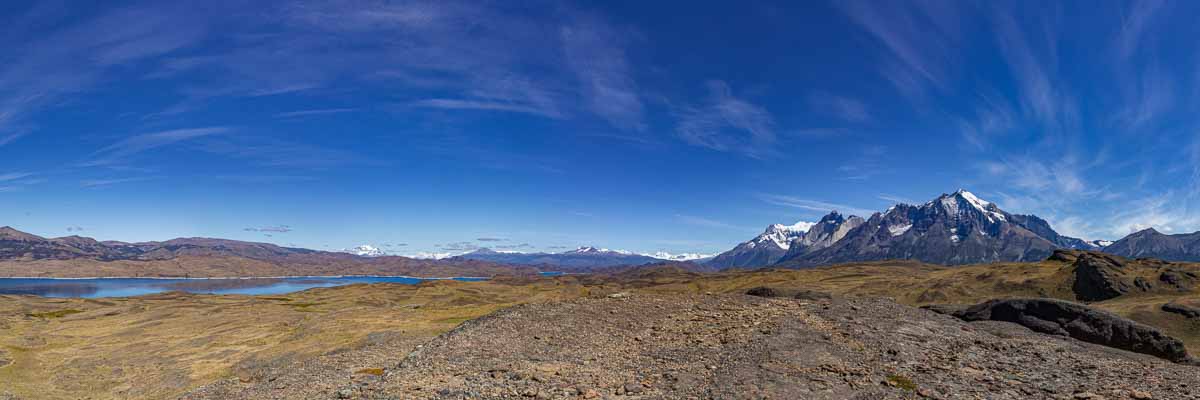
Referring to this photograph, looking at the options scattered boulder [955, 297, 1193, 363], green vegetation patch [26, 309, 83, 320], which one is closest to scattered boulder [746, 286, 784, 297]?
scattered boulder [955, 297, 1193, 363]

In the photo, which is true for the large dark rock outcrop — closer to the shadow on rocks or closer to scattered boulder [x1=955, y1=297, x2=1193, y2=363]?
scattered boulder [x1=955, y1=297, x2=1193, y2=363]

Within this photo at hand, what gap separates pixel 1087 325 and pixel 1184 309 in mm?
26677

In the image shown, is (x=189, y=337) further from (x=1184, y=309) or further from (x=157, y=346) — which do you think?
(x=1184, y=309)

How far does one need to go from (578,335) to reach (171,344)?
5602cm

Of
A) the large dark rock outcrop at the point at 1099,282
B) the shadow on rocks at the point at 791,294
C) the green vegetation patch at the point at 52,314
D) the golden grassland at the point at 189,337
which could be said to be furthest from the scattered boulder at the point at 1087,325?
the green vegetation patch at the point at 52,314

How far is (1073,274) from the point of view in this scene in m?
104

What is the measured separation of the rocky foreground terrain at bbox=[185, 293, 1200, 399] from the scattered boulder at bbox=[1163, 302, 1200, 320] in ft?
88.0

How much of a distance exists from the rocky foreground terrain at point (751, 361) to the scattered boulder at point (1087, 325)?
1602mm

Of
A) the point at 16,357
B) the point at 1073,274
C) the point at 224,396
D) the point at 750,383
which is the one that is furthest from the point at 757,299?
the point at 1073,274

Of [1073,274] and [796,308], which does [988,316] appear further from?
[1073,274]

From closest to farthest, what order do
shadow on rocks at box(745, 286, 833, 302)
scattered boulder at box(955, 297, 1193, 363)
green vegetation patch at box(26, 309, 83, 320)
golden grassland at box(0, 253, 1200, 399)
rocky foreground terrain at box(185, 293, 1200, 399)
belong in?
rocky foreground terrain at box(185, 293, 1200, 399) < scattered boulder at box(955, 297, 1193, 363) < shadow on rocks at box(745, 286, 833, 302) < golden grassland at box(0, 253, 1200, 399) < green vegetation patch at box(26, 309, 83, 320)

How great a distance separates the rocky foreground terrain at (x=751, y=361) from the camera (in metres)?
19.6

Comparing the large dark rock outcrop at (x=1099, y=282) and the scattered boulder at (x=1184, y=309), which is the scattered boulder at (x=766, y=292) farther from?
the large dark rock outcrop at (x=1099, y=282)

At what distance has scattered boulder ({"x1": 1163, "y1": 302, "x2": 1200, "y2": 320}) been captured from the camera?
1706 inches
